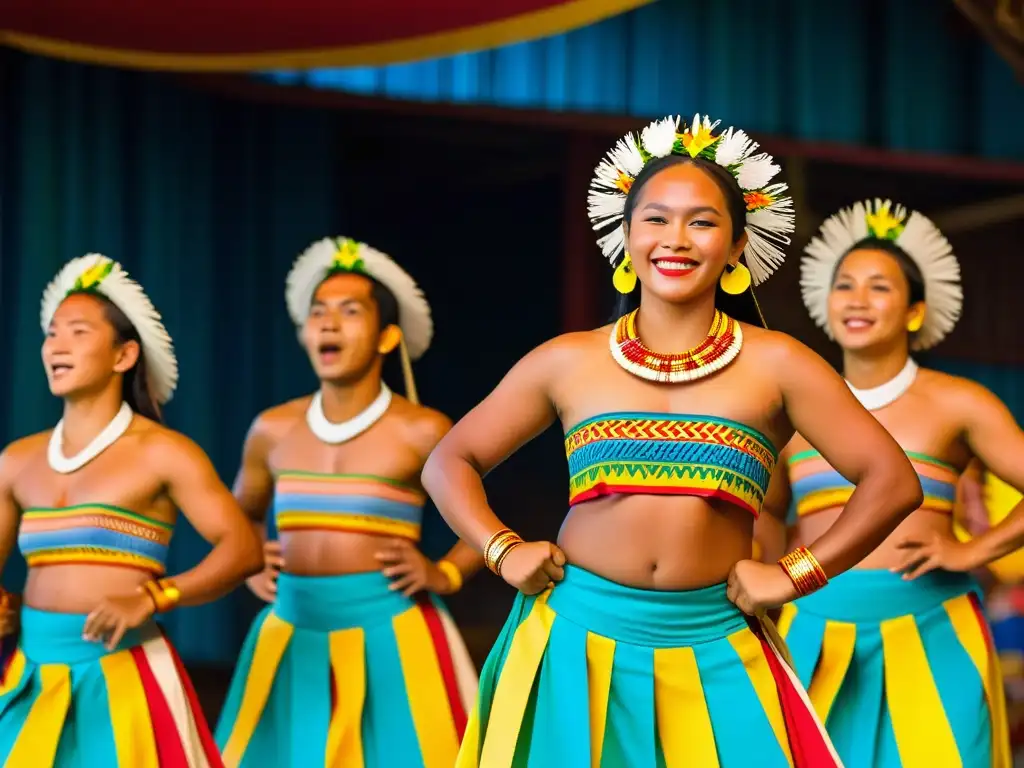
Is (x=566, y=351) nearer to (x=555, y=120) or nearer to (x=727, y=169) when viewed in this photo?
(x=727, y=169)

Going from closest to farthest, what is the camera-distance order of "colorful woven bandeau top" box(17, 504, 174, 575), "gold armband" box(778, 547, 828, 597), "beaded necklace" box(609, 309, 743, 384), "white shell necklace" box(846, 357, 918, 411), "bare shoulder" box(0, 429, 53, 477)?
"gold armband" box(778, 547, 828, 597) < "beaded necklace" box(609, 309, 743, 384) < "colorful woven bandeau top" box(17, 504, 174, 575) < "bare shoulder" box(0, 429, 53, 477) < "white shell necklace" box(846, 357, 918, 411)

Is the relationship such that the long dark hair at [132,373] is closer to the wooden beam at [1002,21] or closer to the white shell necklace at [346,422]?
the white shell necklace at [346,422]

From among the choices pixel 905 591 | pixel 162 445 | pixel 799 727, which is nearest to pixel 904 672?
pixel 905 591

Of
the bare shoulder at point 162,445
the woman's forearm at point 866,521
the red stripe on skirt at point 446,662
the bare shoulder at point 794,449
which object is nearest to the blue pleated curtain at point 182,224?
the red stripe on skirt at point 446,662

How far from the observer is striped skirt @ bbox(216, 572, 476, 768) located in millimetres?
3994

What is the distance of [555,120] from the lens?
6.46 meters

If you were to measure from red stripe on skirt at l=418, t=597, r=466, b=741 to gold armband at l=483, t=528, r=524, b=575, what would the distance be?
149 cm

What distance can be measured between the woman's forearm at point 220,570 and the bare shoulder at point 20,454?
43 centimetres

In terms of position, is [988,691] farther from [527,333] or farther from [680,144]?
[527,333]

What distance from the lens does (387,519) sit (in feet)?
13.6

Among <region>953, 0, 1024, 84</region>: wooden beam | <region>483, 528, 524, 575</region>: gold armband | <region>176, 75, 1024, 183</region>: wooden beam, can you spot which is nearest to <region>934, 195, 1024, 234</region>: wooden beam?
<region>176, 75, 1024, 183</region>: wooden beam

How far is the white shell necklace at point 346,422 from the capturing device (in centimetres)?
422

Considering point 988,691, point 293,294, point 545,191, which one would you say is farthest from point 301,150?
point 988,691

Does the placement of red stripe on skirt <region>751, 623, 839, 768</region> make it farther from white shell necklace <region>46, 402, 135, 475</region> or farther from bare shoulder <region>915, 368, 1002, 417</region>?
white shell necklace <region>46, 402, 135, 475</region>
